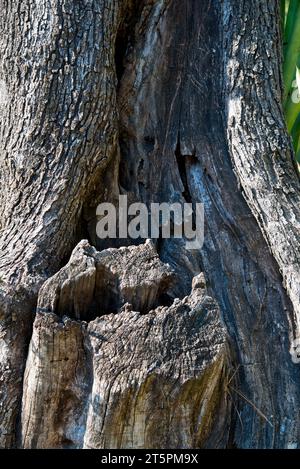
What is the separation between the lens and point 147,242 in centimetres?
268

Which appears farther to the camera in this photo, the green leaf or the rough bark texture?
the green leaf

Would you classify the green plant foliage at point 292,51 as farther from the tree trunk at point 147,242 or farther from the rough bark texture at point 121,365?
the rough bark texture at point 121,365

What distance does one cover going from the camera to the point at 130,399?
7.62ft

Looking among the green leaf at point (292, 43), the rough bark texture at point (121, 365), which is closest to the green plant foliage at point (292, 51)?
the green leaf at point (292, 43)

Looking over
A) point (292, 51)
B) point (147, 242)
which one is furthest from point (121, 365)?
point (292, 51)

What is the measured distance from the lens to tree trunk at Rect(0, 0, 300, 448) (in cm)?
241

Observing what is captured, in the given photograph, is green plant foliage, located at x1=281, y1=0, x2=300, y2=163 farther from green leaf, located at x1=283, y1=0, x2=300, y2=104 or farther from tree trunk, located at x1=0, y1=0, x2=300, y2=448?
tree trunk, located at x1=0, y1=0, x2=300, y2=448

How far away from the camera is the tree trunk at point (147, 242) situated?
2406mm

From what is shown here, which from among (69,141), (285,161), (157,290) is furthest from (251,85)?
(157,290)

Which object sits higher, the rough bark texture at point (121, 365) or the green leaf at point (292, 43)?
the green leaf at point (292, 43)

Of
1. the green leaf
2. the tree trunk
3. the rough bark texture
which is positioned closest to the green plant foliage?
the green leaf
